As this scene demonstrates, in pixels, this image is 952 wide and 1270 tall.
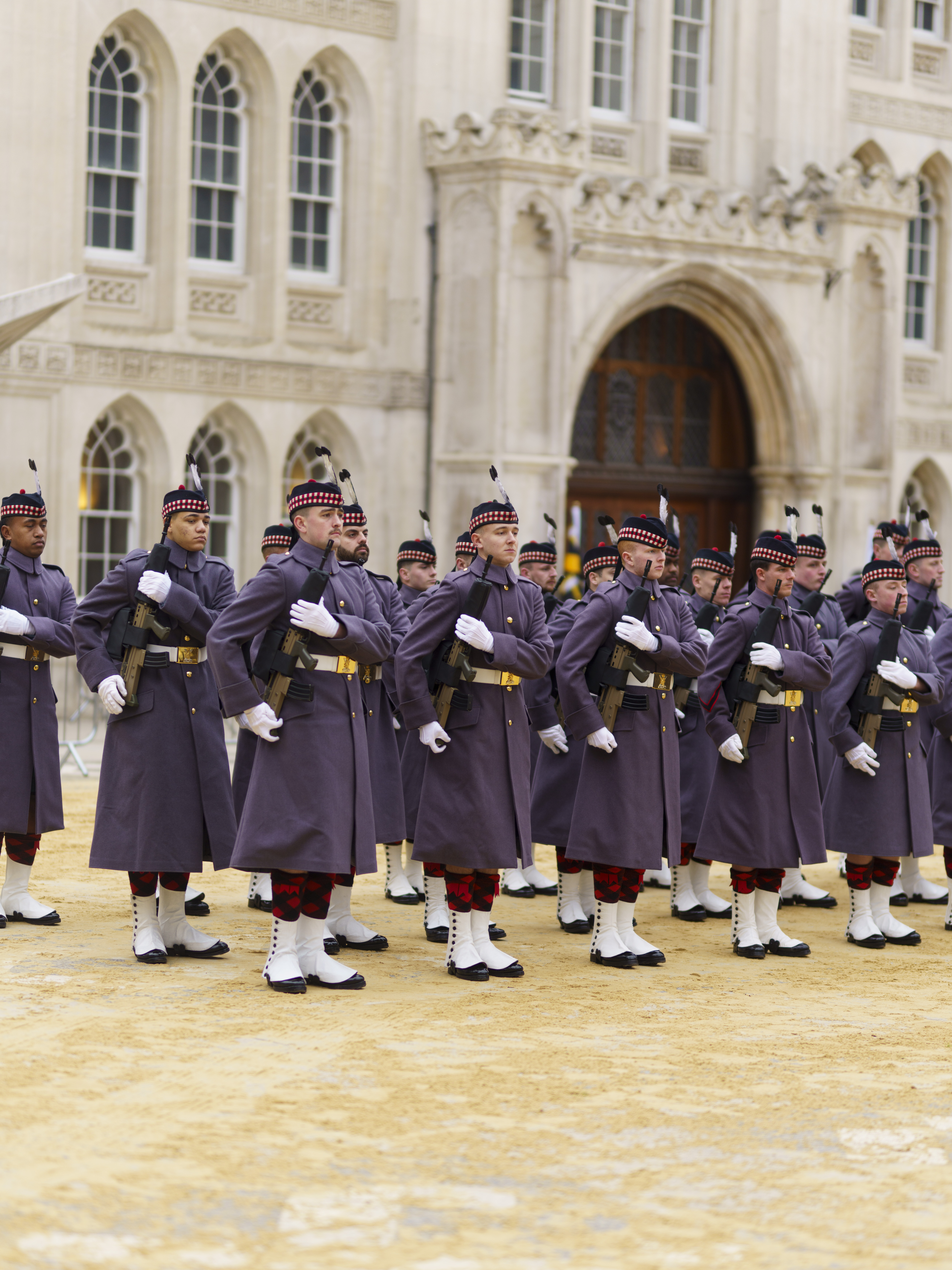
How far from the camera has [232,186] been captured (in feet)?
63.1

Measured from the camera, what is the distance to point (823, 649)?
9211 mm

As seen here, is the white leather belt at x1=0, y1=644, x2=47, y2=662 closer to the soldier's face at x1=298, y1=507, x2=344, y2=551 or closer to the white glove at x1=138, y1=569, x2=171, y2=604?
the white glove at x1=138, y1=569, x2=171, y2=604

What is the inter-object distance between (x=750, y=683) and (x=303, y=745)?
234 cm

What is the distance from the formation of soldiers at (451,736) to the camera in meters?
7.82

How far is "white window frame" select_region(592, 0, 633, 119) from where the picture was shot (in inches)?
845

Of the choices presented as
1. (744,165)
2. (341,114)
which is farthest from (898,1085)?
(744,165)

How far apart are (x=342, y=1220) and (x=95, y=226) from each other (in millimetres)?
14954

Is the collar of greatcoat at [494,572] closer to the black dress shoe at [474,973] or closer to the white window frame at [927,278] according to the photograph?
the black dress shoe at [474,973]

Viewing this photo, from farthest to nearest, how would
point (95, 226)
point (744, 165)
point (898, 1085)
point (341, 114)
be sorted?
point (744, 165), point (341, 114), point (95, 226), point (898, 1085)

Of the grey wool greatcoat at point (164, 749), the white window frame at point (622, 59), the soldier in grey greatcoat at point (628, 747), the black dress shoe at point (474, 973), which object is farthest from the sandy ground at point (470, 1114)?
the white window frame at point (622, 59)

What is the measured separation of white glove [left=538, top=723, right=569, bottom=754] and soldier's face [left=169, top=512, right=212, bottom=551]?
220cm

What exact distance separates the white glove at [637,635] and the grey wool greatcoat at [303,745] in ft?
3.80

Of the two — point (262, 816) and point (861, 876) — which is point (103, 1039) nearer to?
point (262, 816)

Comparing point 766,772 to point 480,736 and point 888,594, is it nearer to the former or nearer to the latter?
point 888,594
